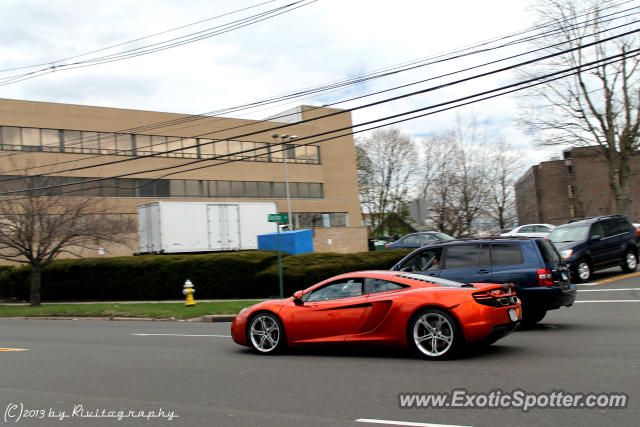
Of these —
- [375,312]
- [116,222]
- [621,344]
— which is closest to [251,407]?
[375,312]

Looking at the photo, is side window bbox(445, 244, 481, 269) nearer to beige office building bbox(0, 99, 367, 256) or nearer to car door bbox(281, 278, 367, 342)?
car door bbox(281, 278, 367, 342)

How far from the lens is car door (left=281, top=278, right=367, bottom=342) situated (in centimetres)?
842

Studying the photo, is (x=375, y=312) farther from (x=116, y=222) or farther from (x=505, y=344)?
(x=116, y=222)

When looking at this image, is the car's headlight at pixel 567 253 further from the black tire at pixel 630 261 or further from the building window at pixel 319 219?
the building window at pixel 319 219

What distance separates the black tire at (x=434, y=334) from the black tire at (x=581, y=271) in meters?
12.2

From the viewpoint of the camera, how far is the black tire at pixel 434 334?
766 cm

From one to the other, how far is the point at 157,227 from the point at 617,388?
26.3 m

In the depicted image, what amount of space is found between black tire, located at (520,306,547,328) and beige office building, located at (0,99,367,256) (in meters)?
26.6

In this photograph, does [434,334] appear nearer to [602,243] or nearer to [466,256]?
[466,256]

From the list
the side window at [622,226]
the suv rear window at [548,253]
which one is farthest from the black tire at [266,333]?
the side window at [622,226]

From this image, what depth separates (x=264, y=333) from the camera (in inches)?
364

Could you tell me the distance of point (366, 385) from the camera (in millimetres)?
6652

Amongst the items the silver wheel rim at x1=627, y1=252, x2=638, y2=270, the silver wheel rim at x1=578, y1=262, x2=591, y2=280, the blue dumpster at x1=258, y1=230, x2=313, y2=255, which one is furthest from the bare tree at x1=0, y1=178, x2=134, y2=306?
the silver wheel rim at x1=627, y1=252, x2=638, y2=270

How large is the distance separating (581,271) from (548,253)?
870cm
